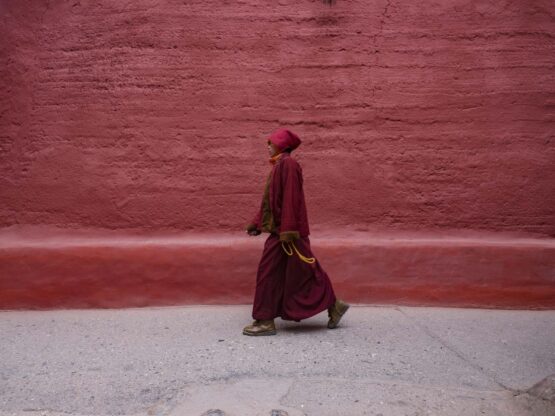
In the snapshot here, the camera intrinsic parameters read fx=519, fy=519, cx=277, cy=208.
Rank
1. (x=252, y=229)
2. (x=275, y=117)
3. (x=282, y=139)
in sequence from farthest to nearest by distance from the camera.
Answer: (x=275, y=117) → (x=252, y=229) → (x=282, y=139)

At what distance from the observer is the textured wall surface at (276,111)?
5.29 meters

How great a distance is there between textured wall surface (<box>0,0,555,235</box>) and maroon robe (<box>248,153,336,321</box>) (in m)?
1.15

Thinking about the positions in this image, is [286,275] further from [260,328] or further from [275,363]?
[275,363]

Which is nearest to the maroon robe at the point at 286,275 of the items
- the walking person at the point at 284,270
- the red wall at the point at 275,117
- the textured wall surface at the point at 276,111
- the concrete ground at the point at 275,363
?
the walking person at the point at 284,270

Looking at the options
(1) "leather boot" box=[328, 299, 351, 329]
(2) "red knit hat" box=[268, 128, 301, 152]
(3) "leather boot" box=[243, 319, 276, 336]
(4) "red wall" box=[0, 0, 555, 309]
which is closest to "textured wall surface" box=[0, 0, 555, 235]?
(4) "red wall" box=[0, 0, 555, 309]

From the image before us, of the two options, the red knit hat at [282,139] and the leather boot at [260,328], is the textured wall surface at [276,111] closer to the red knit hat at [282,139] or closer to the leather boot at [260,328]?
the red knit hat at [282,139]

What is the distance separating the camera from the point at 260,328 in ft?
13.4

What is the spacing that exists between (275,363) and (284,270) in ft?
3.14

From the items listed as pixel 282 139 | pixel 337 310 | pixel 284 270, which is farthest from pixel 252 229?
pixel 337 310

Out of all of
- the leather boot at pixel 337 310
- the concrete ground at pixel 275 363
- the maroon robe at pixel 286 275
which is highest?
the maroon robe at pixel 286 275

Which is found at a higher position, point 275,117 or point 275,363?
point 275,117

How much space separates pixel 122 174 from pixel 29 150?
1.02 metres

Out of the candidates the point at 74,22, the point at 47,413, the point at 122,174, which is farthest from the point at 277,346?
the point at 74,22

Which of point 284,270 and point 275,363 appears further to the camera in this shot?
point 284,270
